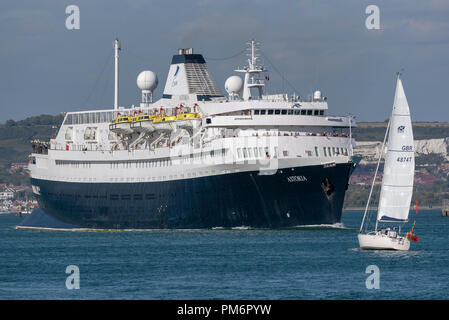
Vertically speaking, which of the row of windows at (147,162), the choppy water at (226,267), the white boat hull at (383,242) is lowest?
the choppy water at (226,267)

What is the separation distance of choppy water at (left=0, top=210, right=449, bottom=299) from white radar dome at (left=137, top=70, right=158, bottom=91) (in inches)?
856

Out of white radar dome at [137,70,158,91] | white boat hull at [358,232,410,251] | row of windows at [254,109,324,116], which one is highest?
white radar dome at [137,70,158,91]

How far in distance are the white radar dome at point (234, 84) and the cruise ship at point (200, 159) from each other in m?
0.09

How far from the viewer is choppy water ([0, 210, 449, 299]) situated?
46.6m

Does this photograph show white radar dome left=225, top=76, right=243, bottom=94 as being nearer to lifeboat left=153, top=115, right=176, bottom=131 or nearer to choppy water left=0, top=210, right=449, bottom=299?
lifeboat left=153, top=115, right=176, bottom=131

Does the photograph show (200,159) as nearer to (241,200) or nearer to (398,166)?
(241,200)

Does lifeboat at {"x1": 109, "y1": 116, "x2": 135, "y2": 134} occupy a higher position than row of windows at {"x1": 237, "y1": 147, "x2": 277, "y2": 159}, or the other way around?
lifeboat at {"x1": 109, "y1": 116, "x2": 135, "y2": 134}

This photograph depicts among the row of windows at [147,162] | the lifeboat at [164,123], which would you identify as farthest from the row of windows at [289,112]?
the lifeboat at [164,123]

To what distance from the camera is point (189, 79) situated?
88.9 m

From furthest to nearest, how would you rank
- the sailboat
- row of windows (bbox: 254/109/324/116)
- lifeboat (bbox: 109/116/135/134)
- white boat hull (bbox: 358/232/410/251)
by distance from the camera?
lifeboat (bbox: 109/116/135/134) → row of windows (bbox: 254/109/324/116) → white boat hull (bbox: 358/232/410/251) → the sailboat

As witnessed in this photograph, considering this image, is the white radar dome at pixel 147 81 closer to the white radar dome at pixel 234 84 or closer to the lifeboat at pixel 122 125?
the lifeboat at pixel 122 125

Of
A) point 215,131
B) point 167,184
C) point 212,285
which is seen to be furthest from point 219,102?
point 212,285

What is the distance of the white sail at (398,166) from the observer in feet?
195

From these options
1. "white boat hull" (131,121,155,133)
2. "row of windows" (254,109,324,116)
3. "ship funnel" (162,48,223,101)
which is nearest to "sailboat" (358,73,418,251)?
"row of windows" (254,109,324,116)
